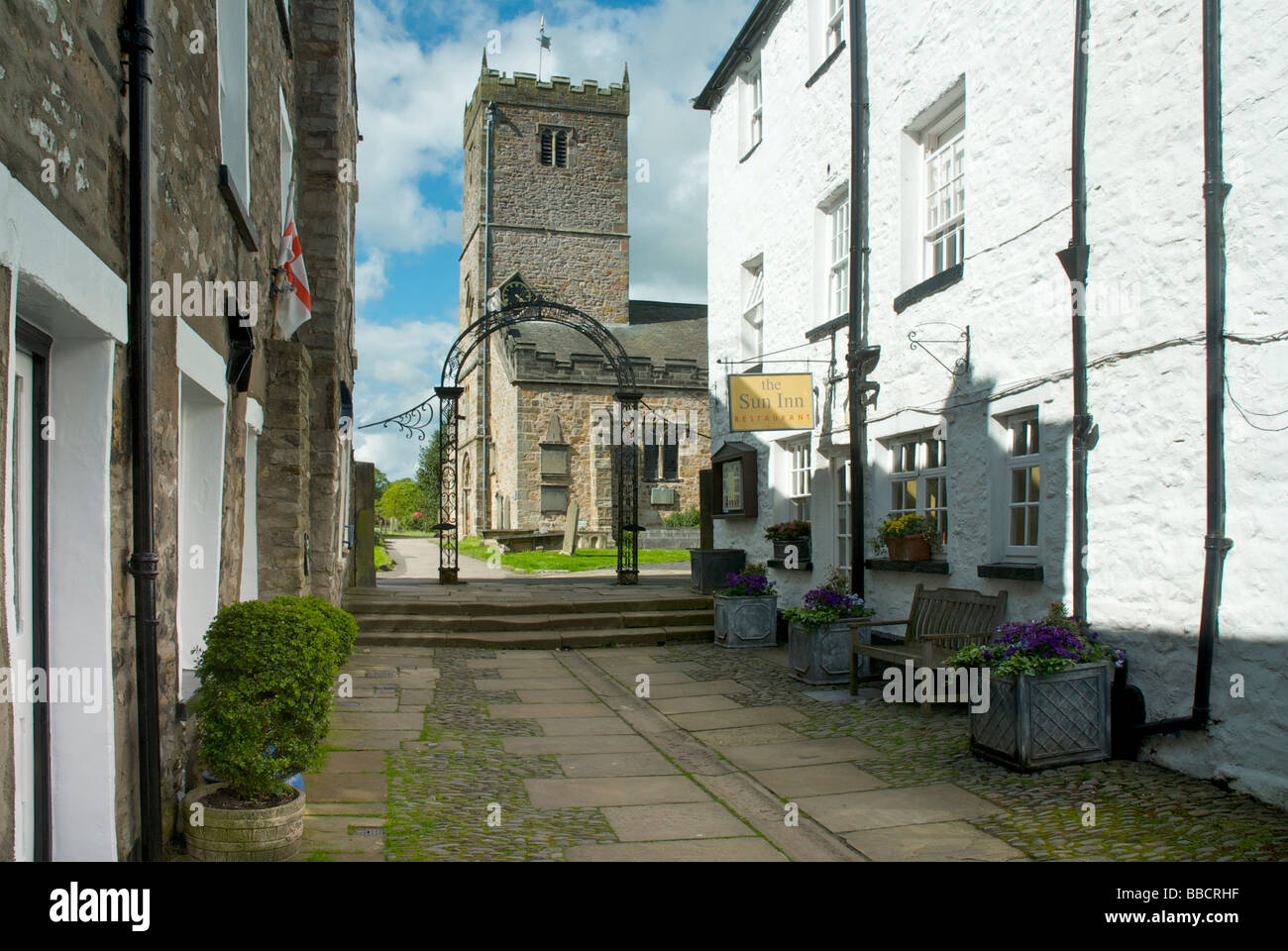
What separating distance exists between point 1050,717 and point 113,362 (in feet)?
16.3

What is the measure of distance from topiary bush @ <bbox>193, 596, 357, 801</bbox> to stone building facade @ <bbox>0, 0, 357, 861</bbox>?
28 cm

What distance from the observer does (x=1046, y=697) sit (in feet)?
18.0

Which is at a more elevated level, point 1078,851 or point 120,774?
point 120,774

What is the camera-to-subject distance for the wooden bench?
7.00 meters

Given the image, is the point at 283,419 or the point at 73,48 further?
the point at 283,419

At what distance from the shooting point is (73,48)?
3.13 meters

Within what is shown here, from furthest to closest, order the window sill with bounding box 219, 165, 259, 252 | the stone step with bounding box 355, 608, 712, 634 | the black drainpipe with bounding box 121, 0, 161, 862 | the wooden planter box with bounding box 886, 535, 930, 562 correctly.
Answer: the stone step with bounding box 355, 608, 712, 634
the wooden planter box with bounding box 886, 535, 930, 562
the window sill with bounding box 219, 165, 259, 252
the black drainpipe with bounding box 121, 0, 161, 862

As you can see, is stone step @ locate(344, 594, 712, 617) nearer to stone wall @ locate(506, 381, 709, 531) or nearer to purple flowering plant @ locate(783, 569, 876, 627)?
purple flowering plant @ locate(783, 569, 876, 627)

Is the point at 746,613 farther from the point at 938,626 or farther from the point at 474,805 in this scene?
the point at 474,805

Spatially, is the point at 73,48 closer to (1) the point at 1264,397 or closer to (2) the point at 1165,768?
(1) the point at 1264,397

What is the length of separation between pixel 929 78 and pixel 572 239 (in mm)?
31206

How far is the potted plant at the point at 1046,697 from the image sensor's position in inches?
215

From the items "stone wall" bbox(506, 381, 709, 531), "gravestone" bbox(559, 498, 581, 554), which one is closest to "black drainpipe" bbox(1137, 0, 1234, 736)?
"gravestone" bbox(559, 498, 581, 554)

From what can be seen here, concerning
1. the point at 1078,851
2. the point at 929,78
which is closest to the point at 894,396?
the point at 929,78
